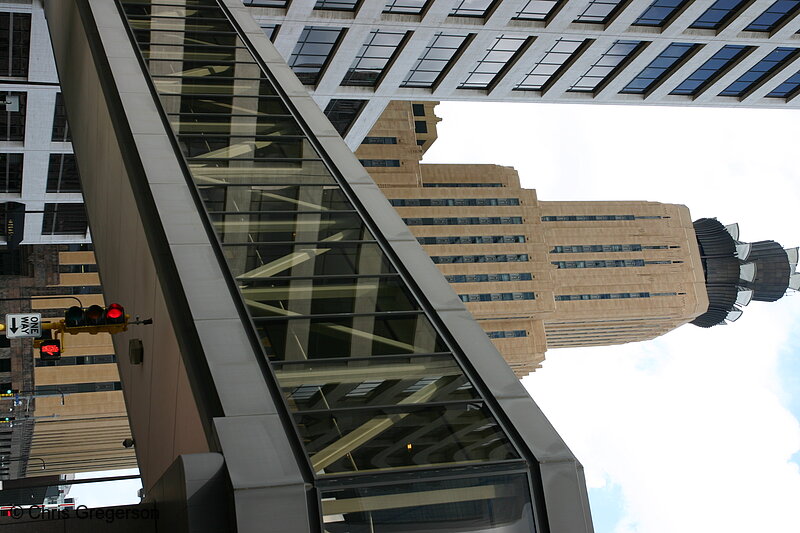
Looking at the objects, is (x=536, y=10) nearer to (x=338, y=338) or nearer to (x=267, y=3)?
(x=267, y=3)

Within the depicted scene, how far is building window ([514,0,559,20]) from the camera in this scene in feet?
125

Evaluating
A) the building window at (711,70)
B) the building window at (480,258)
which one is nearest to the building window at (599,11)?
the building window at (711,70)

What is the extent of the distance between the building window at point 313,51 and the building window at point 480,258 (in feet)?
363

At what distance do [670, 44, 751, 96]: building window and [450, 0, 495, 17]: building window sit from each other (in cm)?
1325

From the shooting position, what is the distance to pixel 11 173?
45.3m

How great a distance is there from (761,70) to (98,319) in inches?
1679

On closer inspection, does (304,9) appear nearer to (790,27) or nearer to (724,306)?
(790,27)

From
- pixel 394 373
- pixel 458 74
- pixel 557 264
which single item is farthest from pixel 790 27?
pixel 557 264

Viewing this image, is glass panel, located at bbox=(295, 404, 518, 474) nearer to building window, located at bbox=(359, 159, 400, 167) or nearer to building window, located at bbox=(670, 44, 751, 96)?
building window, located at bbox=(670, 44, 751, 96)

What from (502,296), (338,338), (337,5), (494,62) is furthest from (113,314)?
(502,296)

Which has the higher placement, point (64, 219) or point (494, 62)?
point (494, 62)

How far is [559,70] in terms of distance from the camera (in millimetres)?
44469

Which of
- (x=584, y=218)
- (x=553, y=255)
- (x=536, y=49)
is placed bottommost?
(x=536, y=49)

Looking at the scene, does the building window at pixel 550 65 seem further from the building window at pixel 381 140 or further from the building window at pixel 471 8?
the building window at pixel 381 140
